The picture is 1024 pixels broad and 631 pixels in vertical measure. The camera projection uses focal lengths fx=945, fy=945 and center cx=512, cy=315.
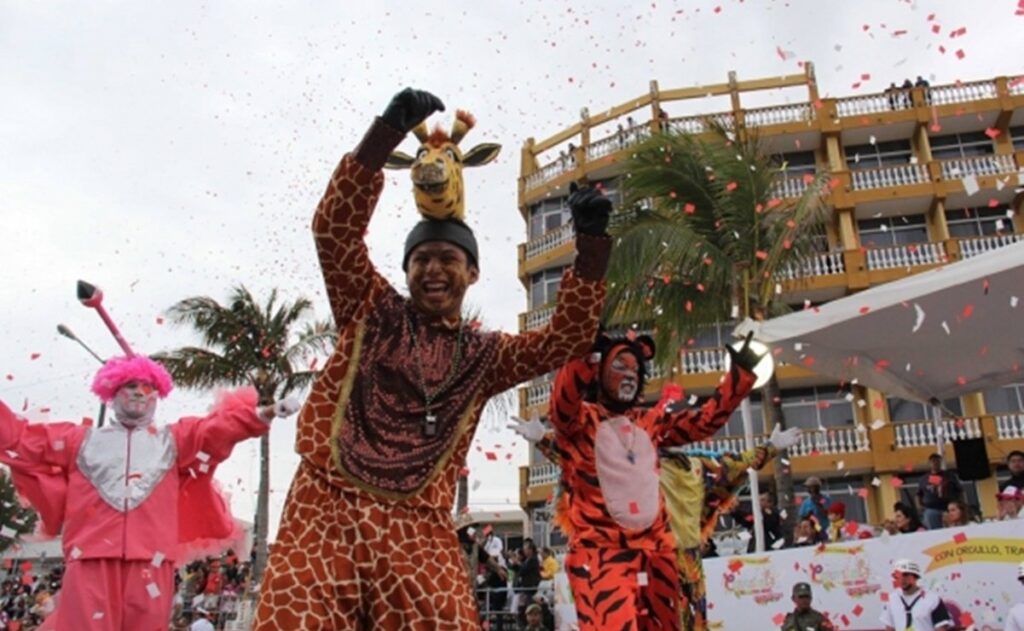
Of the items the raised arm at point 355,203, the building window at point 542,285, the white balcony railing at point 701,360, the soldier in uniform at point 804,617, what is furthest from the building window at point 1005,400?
the raised arm at point 355,203

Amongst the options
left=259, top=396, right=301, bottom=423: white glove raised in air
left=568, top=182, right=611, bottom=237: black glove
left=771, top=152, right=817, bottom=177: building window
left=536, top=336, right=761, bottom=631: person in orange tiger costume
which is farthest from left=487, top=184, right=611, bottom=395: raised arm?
left=771, top=152, right=817, bottom=177: building window

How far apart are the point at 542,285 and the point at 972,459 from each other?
18.0m

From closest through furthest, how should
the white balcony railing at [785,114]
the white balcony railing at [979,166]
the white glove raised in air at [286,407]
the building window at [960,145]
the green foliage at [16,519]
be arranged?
the white glove raised in air at [286,407], the green foliage at [16,519], the white balcony railing at [979,166], the building window at [960,145], the white balcony railing at [785,114]

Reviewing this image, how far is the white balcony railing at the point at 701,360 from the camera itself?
23516mm

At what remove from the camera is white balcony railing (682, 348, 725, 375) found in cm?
2352

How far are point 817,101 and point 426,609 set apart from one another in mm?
25521

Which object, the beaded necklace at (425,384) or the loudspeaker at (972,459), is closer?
the beaded necklace at (425,384)

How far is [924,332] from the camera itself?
305 inches

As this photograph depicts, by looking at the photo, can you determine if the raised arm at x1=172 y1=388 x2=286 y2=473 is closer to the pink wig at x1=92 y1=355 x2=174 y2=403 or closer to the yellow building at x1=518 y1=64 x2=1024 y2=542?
the pink wig at x1=92 y1=355 x2=174 y2=403

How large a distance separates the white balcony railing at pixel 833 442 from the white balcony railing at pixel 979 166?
7294 mm

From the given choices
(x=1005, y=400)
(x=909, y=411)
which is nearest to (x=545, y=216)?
(x=909, y=411)

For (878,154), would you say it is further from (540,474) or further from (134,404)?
(134,404)

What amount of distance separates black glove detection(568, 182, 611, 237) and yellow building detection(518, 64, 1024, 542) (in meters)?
18.3

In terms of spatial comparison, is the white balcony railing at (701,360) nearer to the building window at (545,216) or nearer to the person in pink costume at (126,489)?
the building window at (545,216)
